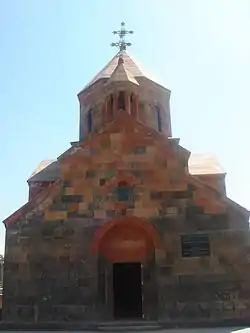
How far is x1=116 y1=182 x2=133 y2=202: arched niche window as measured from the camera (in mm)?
12609

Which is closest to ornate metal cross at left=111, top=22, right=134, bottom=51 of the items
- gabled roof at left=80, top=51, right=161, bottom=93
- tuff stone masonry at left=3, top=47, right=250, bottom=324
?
gabled roof at left=80, top=51, right=161, bottom=93

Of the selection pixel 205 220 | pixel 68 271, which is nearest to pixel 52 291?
pixel 68 271

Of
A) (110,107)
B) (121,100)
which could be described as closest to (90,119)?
(110,107)

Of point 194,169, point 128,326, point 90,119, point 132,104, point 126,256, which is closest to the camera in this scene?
point 128,326

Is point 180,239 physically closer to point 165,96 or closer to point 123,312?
point 123,312

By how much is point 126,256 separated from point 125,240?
51 centimetres

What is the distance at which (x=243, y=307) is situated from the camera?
37.3ft

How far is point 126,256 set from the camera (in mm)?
12680

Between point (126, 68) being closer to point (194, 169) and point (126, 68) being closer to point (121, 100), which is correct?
point (121, 100)

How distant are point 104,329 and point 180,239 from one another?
342 cm

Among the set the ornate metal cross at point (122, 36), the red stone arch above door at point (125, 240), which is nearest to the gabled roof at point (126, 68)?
the ornate metal cross at point (122, 36)

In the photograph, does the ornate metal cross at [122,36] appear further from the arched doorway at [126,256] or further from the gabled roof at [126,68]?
the arched doorway at [126,256]

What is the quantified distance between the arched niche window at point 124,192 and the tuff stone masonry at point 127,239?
0.03 m

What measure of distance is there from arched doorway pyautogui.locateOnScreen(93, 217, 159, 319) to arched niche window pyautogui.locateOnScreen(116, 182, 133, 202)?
642 millimetres
